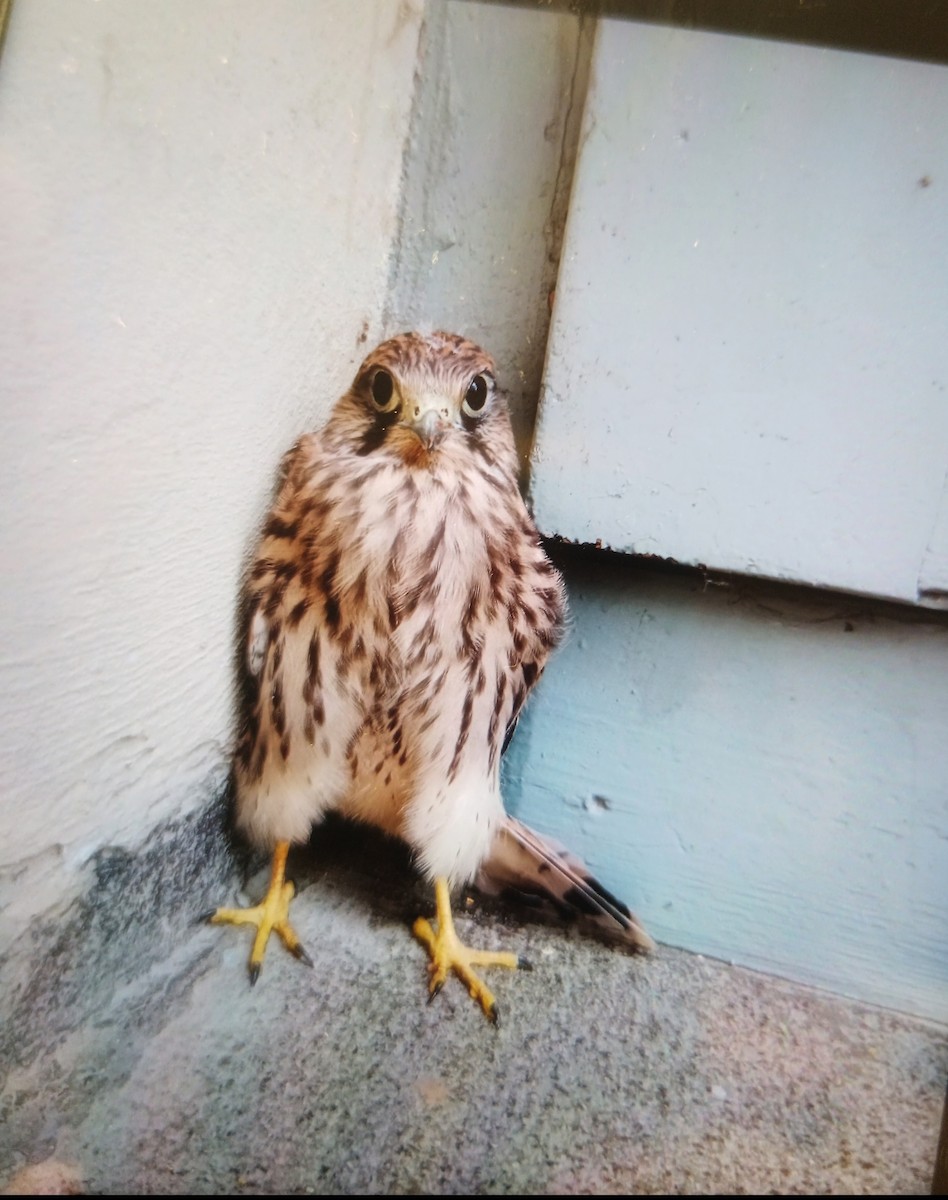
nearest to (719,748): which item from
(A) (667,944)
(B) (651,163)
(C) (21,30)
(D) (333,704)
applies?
(A) (667,944)

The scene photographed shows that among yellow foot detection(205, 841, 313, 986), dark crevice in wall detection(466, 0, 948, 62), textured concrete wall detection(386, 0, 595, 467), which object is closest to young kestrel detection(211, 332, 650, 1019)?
yellow foot detection(205, 841, 313, 986)

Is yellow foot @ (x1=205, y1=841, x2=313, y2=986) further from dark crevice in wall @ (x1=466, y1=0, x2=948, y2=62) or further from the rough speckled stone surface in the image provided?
dark crevice in wall @ (x1=466, y1=0, x2=948, y2=62)

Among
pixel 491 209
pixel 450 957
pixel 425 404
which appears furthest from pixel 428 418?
pixel 450 957

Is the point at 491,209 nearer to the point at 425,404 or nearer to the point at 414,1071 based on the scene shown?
the point at 425,404

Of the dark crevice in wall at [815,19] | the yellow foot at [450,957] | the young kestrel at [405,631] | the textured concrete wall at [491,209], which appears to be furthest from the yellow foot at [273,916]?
the dark crevice in wall at [815,19]

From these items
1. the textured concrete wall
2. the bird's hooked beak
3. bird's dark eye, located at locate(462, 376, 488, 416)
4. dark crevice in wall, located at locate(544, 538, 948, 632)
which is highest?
the textured concrete wall
